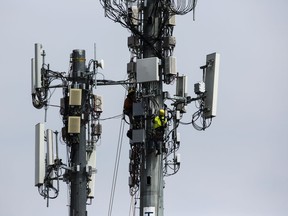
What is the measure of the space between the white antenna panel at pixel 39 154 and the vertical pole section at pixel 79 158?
1.35 metres

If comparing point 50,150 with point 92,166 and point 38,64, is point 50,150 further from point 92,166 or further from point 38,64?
point 92,166

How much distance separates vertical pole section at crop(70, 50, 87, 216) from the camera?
69.1m

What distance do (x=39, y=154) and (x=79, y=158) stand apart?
1.81 m

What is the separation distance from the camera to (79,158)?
229ft

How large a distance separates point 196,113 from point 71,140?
9174mm

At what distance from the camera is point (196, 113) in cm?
6247

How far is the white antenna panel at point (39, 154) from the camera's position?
69188 millimetres

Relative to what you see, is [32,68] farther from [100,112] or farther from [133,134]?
[133,134]

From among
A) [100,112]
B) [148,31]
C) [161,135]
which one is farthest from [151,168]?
[100,112]

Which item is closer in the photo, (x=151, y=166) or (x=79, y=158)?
(x=151, y=166)

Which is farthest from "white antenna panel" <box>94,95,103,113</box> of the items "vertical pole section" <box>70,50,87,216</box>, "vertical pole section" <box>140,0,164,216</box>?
"vertical pole section" <box>140,0,164,216</box>

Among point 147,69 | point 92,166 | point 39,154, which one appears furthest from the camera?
point 92,166

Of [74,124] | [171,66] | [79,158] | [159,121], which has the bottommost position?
[79,158]

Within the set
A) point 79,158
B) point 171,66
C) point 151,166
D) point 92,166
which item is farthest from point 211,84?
point 92,166
